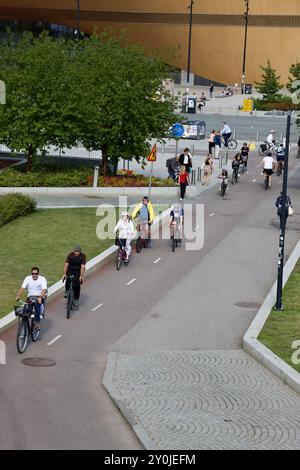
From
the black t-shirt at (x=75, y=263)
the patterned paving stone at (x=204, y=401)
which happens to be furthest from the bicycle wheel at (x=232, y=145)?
the patterned paving stone at (x=204, y=401)

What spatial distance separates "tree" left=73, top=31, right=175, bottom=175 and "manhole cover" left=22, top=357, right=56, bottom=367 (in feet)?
68.1

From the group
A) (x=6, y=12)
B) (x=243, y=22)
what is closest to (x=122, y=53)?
(x=243, y=22)

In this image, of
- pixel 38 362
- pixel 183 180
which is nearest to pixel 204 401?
pixel 38 362

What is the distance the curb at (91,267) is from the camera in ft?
66.5

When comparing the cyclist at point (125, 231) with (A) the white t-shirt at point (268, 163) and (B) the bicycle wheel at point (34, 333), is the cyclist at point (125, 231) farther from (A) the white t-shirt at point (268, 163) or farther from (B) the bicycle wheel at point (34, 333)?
(A) the white t-shirt at point (268, 163)

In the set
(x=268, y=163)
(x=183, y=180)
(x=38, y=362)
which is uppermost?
(x=268, y=163)

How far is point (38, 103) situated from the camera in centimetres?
3838

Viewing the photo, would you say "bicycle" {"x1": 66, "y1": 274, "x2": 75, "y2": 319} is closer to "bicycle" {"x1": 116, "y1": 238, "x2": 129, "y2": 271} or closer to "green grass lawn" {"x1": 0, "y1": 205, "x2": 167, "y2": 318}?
"green grass lawn" {"x1": 0, "y1": 205, "x2": 167, "y2": 318}

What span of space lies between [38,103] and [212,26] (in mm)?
67357

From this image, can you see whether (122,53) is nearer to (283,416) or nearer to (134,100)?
(134,100)

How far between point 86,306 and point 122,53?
20.1m

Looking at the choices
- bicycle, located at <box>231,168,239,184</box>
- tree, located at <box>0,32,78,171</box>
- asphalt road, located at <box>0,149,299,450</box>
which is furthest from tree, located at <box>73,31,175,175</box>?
asphalt road, located at <box>0,149,299,450</box>

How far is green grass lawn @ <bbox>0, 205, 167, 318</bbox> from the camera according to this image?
79.6ft

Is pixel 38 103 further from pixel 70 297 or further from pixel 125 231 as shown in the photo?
pixel 70 297
